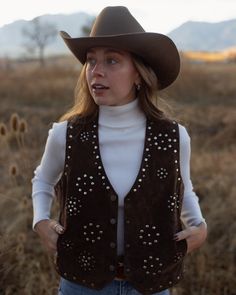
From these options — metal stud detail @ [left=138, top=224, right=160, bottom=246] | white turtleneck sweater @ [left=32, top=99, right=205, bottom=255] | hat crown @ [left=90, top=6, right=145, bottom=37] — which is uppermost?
hat crown @ [left=90, top=6, right=145, bottom=37]

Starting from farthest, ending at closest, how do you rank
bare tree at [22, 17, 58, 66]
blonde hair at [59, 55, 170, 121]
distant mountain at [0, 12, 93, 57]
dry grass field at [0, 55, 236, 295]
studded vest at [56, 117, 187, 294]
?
bare tree at [22, 17, 58, 66]
distant mountain at [0, 12, 93, 57]
dry grass field at [0, 55, 236, 295]
blonde hair at [59, 55, 170, 121]
studded vest at [56, 117, 187, 294]

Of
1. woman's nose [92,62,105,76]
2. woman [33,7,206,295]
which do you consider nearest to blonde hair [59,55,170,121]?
woman [33,7,206,295]

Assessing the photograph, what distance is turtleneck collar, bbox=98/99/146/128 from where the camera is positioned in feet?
4.95

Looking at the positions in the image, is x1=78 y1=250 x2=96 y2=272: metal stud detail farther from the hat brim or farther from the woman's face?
the hat brim

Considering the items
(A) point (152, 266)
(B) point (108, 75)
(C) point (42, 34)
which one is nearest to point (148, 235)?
(A) point (152, 266)

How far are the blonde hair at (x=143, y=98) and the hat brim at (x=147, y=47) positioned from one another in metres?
0.03

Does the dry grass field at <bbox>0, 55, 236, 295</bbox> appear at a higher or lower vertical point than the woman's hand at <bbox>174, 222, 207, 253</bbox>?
lower

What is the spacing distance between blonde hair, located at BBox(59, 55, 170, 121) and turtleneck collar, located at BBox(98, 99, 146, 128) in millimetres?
31

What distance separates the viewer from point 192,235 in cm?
153

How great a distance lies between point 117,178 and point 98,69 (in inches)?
11.7

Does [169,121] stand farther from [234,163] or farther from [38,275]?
[234,163]

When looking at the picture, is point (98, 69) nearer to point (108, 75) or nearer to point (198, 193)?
point (108, 75)

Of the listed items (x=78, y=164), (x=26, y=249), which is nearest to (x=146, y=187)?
(x=78, y=164)

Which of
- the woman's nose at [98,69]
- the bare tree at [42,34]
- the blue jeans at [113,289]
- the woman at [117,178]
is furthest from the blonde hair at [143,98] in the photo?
the bare tree at [42,34]
